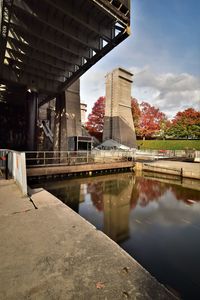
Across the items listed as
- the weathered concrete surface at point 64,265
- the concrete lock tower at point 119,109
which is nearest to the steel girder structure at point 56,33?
the weathered concrete surface at point 64,265

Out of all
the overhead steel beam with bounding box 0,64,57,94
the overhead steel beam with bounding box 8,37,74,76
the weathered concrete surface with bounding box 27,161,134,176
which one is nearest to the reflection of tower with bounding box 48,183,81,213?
the weathered concrete surface with bounding box 27,161,134,176

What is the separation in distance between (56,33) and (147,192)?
12.9 metres

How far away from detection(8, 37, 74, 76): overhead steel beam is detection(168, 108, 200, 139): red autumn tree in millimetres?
29406

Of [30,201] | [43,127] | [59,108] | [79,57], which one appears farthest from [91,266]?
[43,127]

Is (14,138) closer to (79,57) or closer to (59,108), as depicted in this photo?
(59,108)

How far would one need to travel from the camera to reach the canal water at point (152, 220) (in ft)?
11.8

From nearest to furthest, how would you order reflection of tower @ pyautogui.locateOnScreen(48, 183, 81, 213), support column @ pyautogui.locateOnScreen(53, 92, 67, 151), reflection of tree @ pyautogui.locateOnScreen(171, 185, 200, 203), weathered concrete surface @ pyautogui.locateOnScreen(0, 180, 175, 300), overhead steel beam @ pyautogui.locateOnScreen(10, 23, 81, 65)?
weathered concrete surface @ pyautogui.locateOnScreen(0, 180, 175, 300) → reflection of tower @ pyautogui.locateOnScreen(48, 183, 81, 213) → reflection of tree @ pyautogui.locateOnScreen(171, 185, 200, 203) → overhead steel beam @ pyautogui.locateOnScreen(10, 23, 81, 65) → support column @ pyautogui.locateOnScreen(53, 92, 67, 151)

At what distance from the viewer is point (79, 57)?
1451 centimetres

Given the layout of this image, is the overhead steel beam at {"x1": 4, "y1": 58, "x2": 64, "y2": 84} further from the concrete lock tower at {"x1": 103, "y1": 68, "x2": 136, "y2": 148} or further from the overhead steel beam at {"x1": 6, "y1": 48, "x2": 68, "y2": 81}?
the concrete lock tower at {"x1": 103, "y1": 68, "x2": 136, "y2": 148}

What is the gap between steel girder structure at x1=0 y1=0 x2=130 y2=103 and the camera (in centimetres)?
955

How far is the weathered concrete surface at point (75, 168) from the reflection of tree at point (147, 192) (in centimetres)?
398

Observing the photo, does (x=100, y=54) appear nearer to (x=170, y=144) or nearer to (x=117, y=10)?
(x=117, y=10)

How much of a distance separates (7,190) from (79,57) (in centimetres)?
1309

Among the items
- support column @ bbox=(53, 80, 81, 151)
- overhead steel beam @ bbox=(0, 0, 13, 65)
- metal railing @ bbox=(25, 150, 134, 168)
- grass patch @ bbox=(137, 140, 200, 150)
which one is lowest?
metal railing @ bbox=(25, 150, 134, 168)
